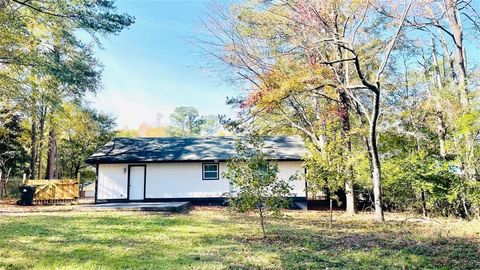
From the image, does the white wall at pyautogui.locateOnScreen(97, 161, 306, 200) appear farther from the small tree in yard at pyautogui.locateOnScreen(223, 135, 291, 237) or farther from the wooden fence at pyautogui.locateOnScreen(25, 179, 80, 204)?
the small tree in yard at pyautogui.locateOnScreen(223, 135, 291, 237)

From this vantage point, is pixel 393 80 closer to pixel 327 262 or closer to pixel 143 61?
pixel 327 262

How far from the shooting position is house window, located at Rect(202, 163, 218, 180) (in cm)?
1697

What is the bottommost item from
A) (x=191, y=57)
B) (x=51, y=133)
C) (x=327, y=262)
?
(x=327, y=262)

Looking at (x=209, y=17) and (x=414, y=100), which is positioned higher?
(x=209, y=17)

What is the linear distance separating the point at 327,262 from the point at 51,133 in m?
22.8

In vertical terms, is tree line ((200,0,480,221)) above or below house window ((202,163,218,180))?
above

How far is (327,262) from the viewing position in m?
5.60

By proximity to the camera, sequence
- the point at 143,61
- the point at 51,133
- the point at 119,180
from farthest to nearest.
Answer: the point at 51,133, the point at 143,61, the point at 119,180

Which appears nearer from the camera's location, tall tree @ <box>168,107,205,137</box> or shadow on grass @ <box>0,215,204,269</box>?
shadow on grass @ <box>0,215,204,269</box>

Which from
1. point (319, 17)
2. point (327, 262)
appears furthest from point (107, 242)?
point (319, 17)

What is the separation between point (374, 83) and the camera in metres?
10.8

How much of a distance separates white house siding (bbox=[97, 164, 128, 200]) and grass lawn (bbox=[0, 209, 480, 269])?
6.60m

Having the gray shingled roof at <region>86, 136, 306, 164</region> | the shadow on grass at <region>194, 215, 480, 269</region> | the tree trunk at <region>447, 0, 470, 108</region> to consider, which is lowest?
the shadow on grass at <region>194, 215, 480, 269</region>

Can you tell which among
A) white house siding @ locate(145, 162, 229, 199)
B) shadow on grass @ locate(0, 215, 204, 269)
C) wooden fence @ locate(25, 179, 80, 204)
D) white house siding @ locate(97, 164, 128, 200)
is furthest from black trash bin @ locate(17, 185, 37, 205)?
shadow on grass @ locate(0, 215, 204, 269)
